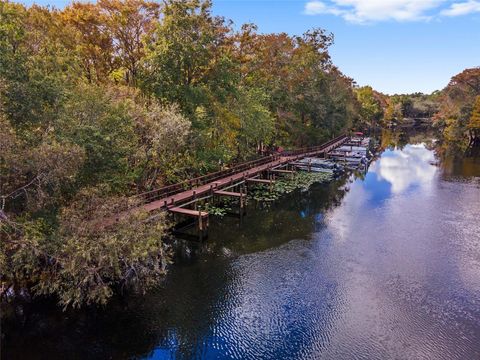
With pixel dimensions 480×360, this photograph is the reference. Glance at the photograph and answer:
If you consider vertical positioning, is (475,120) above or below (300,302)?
above

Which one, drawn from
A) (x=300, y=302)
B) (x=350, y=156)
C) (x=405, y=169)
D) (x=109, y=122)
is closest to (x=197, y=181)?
(x=109, y=122)

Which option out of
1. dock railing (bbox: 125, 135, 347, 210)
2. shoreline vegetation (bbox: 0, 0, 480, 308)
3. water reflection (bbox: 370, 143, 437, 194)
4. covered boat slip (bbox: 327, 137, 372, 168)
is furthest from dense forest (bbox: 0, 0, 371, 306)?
water reflection (bbox: 370, 143, 437, 194)

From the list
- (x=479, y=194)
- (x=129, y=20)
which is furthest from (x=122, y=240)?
(x=479, y=194)

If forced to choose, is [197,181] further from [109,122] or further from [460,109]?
[460,109]

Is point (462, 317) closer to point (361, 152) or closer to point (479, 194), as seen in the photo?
point (479, 194)

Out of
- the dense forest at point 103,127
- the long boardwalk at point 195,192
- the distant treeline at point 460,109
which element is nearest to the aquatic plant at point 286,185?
the long boardwalk at point 195,192

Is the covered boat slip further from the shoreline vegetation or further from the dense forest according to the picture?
the dense forest
